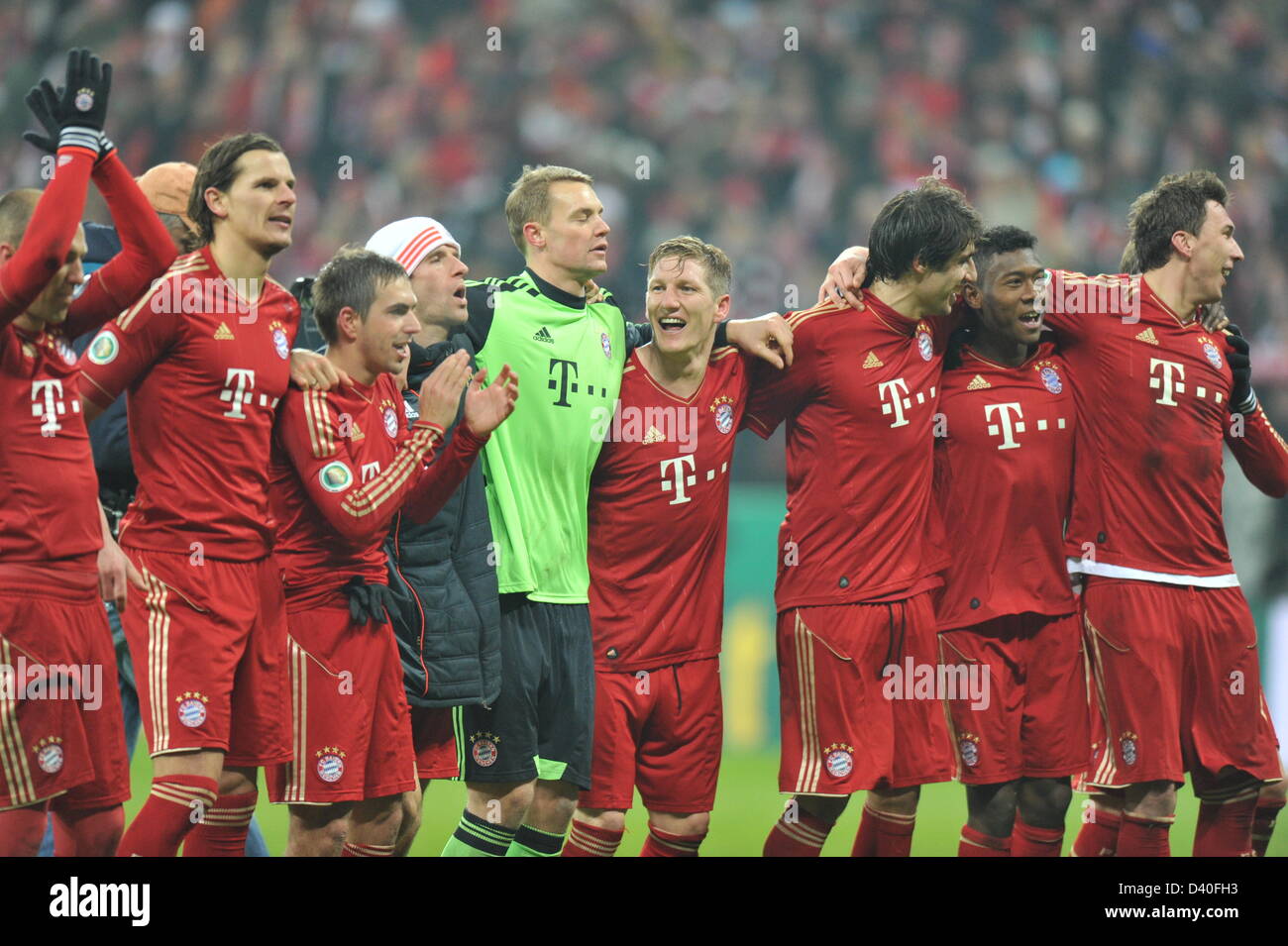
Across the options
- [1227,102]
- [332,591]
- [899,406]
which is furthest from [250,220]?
[1227,102]

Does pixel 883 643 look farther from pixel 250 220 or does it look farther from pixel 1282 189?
pixel 1282 189

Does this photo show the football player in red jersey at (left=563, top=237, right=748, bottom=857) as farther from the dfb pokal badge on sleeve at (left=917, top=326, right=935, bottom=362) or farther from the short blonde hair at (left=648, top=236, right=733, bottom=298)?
the dfb pokal badge on sleeve at (left=917, top=326, right=935, bottom=362)

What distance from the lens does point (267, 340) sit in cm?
481

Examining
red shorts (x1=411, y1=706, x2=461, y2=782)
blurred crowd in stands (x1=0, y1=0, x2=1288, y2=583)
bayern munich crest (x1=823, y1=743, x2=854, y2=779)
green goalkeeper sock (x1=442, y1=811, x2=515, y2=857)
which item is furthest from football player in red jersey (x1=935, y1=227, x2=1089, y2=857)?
blurred crowd in stands (x1=0, y1=0, x2=1288, y2=583)

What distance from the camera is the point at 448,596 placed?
17.5 feet

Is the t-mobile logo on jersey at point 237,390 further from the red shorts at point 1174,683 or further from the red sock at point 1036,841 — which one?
the red sock at point 1036,841

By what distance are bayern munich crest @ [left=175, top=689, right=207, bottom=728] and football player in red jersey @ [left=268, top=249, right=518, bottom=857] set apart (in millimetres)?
406

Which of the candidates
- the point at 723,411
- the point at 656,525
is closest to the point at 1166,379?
the point at 723,411

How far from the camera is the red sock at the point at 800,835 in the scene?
18.5 ft

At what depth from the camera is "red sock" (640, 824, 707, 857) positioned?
5.65m

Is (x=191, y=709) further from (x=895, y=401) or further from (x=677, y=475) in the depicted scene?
(x=895, y=401)

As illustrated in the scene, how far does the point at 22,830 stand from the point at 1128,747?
373 cm
